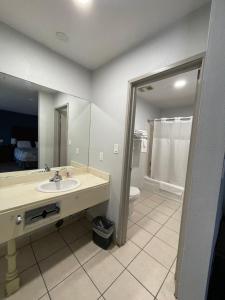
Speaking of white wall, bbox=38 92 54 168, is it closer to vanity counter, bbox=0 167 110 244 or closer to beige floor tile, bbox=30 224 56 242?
vanity counter, bbox=0 167 110 244

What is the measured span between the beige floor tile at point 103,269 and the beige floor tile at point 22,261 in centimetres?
60

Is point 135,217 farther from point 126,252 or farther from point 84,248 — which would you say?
point 84,248

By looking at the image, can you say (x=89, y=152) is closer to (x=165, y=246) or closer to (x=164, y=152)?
(x=165, y=246)

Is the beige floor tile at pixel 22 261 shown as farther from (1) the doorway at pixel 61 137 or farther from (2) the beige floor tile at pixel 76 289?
(1) the doorway at pixel 61 137

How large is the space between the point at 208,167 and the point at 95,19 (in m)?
1.52

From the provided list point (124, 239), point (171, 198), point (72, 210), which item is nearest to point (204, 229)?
point (72, 210)

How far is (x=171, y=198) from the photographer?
10.5 feet

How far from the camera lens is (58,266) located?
4.64 ft

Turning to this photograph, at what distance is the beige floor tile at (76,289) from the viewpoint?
3.78 feet

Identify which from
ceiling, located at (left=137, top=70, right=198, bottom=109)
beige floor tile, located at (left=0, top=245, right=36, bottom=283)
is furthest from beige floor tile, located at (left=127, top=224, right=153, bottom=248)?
ceiling, located at (left=137, top=70, right=198, bottom=109)

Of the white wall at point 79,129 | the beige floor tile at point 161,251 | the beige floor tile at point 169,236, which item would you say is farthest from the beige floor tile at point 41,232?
the beige floor tile at point 169,236

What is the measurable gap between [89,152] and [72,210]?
0.97 meters

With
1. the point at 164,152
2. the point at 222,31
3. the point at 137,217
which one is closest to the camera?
the point at 222,31

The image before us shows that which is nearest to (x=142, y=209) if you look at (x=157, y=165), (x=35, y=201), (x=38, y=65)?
(x=157, y=165)
